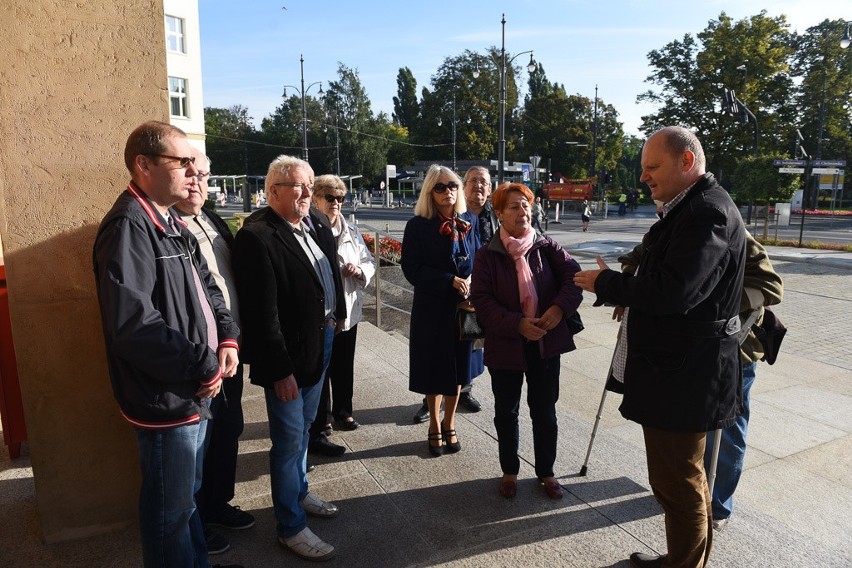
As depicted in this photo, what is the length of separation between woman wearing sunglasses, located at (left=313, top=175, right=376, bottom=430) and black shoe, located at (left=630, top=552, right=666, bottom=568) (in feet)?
7.29

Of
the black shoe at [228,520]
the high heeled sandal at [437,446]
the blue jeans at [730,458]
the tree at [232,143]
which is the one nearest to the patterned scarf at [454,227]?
the high heeled sandal at [437,446]

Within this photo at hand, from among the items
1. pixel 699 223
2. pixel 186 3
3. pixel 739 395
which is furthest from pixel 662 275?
pixel 186 3

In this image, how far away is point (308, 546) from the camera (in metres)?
2.88

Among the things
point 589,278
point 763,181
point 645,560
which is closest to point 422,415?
point 645,560

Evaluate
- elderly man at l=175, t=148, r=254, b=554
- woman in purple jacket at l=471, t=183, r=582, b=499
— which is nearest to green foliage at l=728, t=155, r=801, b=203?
woman in purple jacket at l=471, t=183, r=582, b=499

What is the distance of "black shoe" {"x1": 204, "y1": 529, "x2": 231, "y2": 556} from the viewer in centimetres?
292

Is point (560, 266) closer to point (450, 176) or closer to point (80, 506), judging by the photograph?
point (450, 176)

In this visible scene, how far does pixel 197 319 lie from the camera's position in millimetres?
2266

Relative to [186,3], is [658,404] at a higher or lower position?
lower

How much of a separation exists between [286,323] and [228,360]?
52 centimetres

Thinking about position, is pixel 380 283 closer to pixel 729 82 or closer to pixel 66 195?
pixel 66 195

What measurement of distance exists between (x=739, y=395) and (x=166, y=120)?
294 centimetres

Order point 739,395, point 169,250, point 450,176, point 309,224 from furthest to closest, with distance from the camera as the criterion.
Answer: point 450,176, point 309,224, point 739,395, point 169,250

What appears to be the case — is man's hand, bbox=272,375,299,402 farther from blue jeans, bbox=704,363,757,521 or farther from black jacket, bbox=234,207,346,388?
blue jeans, bbox=704,363,757,521
